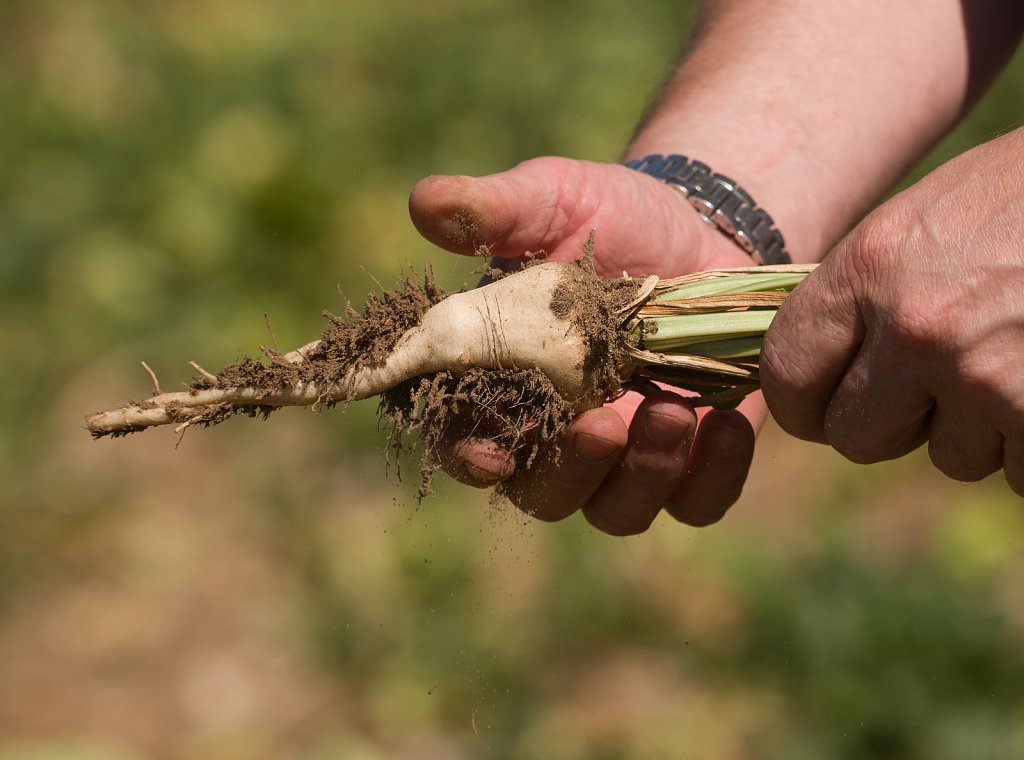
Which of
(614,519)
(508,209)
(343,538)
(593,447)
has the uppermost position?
(508,209)

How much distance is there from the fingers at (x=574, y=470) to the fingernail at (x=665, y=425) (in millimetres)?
59

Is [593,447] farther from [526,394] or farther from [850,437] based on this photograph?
[850,437]

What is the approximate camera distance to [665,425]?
1959mm

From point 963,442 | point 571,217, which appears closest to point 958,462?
point 963,442

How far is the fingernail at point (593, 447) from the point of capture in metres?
1.99

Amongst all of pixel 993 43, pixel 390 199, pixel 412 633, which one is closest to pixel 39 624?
pixel 412 633

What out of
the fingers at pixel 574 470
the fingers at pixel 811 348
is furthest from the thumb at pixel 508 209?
the fingers at pixel 811 348

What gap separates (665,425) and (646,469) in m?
0.15

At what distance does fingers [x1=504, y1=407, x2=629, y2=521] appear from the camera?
6.53 feet

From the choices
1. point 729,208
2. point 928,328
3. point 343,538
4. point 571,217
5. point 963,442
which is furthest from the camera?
point 343,538

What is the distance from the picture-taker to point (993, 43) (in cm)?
243

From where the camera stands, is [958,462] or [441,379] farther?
[441,379]

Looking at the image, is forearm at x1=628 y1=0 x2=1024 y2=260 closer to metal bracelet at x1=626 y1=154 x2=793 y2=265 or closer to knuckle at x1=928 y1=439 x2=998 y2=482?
metal bracelet at x1=626 y1=154 x2=793 y2=265

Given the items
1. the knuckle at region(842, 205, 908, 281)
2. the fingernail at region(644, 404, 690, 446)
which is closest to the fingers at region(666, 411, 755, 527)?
the fingernail at region(644, 404, 690, 446)
